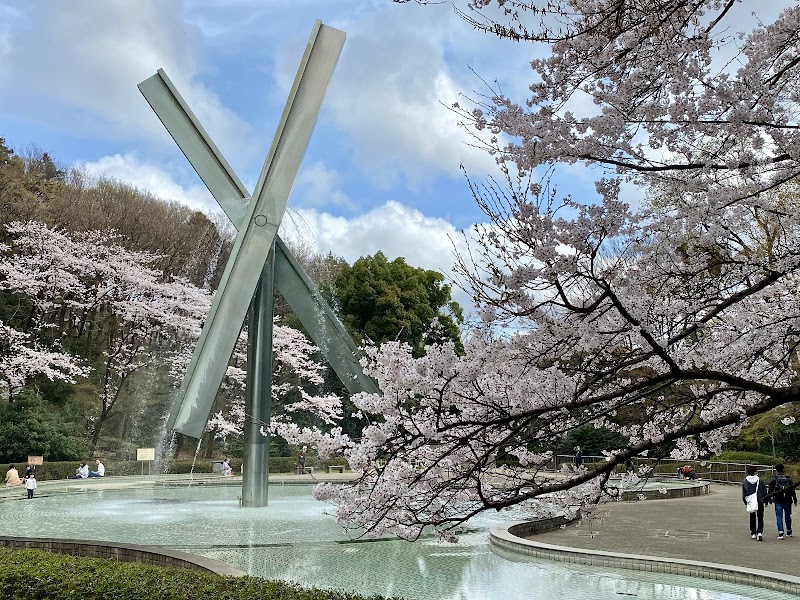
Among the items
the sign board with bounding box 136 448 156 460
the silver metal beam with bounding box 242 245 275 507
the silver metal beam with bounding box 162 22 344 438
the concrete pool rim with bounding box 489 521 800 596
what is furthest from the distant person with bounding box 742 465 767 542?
the sign board with bounding box 136 448 156 460

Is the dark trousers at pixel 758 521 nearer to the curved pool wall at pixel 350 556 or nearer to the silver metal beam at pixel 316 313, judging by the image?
the curved pool wall at pixel 350 556

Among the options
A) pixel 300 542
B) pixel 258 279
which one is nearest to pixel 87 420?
pixel 258 279

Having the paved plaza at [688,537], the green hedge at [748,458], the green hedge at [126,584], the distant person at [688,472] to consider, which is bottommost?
the paved plaza at [688,537]

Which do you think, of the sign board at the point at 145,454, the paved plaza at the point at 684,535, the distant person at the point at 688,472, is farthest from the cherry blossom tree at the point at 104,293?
the distant person at the point at 688,472

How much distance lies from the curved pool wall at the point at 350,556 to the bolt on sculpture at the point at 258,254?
→ 1520 mm

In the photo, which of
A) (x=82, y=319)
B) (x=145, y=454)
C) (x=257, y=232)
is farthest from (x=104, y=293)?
(x=257, y=232)

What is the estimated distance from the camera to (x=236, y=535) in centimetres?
965

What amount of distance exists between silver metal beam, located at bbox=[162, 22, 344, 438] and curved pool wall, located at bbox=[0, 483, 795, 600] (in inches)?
67.9

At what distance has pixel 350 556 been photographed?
324 inches

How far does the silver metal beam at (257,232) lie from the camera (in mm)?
11125

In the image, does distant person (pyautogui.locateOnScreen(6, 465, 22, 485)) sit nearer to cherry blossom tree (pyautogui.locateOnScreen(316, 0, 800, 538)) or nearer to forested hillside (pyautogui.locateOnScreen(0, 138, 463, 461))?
forested hillside (pyautogui.locateOnScreen(0, 138, 463, 461))

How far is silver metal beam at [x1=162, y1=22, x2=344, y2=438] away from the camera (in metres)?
11.1

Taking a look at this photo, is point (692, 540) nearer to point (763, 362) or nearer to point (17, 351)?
point (763, 362)

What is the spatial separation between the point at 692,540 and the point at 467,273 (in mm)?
7958
